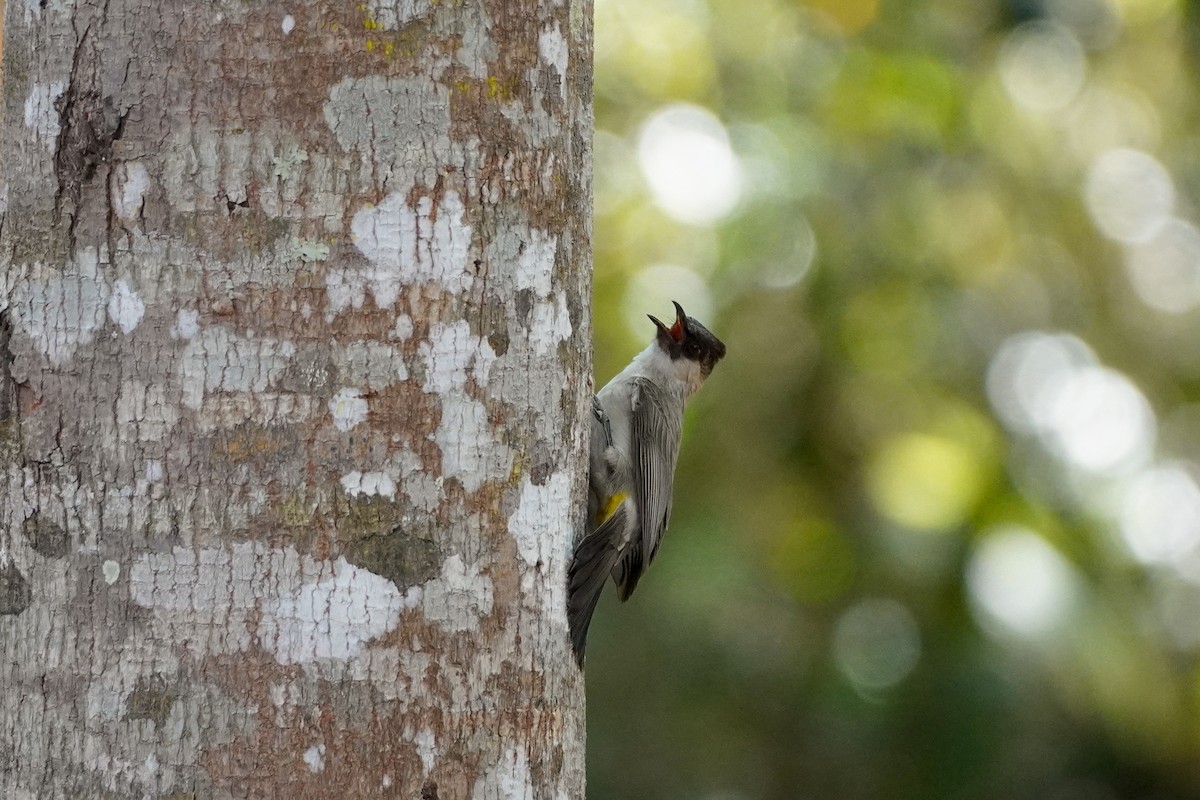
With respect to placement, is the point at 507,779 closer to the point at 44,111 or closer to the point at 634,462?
the point at 44,111

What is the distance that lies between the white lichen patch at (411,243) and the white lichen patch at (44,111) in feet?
1.79

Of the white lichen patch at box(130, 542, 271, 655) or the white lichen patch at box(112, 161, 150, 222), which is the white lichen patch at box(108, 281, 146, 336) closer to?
the white lichen patch at box(112, 161, 150, 222)

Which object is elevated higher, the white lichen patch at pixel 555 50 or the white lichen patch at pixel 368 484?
the white lichen patch at pixel 555 50

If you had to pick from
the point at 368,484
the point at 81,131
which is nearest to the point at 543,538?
the point at 368,484

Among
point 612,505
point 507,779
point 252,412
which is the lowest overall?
→ point 507,779

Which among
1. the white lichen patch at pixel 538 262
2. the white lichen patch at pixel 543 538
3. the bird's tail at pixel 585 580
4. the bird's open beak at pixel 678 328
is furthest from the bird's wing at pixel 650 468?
the white lichen patch at pixel 538 262

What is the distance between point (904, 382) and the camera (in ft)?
22.9

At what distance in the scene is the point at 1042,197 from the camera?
696 centimetres

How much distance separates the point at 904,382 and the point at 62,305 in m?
5.46

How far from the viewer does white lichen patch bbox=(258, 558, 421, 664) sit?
80.7 inches

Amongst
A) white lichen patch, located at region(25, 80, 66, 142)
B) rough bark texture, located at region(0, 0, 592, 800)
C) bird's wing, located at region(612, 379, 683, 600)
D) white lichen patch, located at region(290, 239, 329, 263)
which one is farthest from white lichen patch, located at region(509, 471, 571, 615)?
bird's wing, located at region(612, 379, 683, 600)

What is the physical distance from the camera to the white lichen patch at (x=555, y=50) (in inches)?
94.3

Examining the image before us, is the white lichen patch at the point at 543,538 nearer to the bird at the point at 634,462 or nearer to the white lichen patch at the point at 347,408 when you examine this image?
the bird at the point at 634,462

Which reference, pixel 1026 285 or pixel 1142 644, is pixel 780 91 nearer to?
pixel 1026 285
